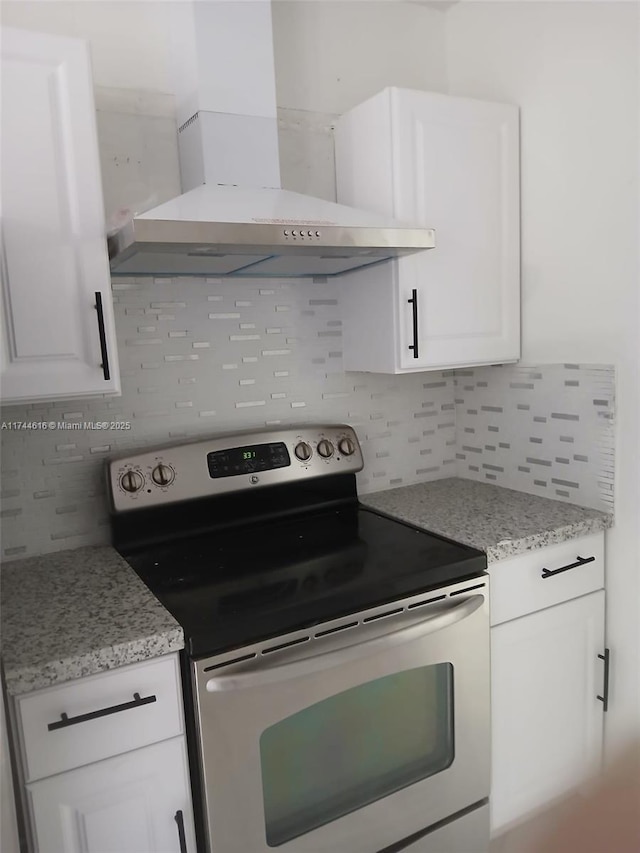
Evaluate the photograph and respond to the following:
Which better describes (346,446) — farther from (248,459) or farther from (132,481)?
(132,481)

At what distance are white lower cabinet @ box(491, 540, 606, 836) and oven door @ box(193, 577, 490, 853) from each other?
0.08 meters

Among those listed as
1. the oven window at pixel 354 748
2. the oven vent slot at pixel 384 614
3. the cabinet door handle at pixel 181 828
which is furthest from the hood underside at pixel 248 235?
the cabinet door handle at pixel 181 828

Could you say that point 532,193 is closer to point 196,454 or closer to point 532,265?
point 532,265

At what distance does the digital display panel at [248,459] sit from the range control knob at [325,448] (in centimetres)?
11

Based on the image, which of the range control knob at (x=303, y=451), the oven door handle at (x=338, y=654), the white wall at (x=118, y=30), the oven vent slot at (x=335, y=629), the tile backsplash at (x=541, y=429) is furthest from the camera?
the range control knob at (x=303, y=451)

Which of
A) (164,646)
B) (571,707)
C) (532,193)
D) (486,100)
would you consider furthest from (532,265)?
(164,646)

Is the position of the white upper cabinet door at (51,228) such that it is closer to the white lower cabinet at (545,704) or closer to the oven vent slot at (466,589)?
the oven vent slot at (466,589)

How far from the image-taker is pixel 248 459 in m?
1.79

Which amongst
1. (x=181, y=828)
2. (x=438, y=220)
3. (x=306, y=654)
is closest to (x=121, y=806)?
(x=181, y=828)

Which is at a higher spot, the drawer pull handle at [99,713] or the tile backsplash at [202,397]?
the tile backsplash at [202,397]

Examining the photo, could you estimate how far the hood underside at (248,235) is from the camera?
1.32 m

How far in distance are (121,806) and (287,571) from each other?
0.56 meters

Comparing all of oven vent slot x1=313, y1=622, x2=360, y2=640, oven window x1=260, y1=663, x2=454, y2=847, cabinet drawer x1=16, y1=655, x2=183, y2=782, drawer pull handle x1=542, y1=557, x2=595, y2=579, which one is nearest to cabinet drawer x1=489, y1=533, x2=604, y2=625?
drawer pull handle x1=542, y1=557, x2=595, y2=579

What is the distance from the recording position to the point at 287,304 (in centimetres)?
195
